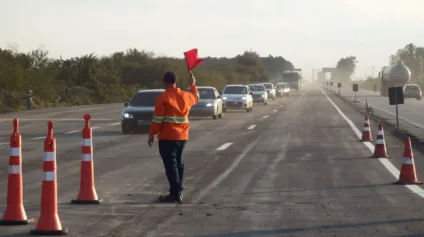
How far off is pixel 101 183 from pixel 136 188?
3.25 feet

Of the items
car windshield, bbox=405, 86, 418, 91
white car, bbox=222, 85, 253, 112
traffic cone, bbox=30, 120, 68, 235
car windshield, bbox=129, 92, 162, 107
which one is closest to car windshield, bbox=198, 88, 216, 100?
car windshield, bbox=129, 92, 162, 107

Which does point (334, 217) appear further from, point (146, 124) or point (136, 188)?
point (146, 124)

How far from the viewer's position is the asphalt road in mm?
9891

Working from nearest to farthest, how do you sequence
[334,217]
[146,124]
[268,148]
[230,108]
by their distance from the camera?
[334,217], [268,148], [146,124], [230,108]

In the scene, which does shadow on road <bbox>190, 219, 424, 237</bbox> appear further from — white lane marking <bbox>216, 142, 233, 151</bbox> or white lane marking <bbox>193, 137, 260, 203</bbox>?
white lane marking <bbox>216, 142, 233, 151</bbox>

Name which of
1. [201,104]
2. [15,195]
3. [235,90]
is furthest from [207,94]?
[15,195]

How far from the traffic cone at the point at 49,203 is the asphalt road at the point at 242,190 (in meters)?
0.25

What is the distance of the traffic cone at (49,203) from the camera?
30.3ft

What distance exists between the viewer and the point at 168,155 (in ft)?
39.7

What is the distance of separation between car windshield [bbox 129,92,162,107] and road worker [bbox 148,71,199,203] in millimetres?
17894

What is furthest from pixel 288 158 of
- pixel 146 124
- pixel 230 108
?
pixel 230 108

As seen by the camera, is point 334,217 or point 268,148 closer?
point 334,217

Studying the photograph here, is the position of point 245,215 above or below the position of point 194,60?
below

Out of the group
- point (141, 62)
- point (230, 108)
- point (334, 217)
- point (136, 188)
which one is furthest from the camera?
point (141, 62)
